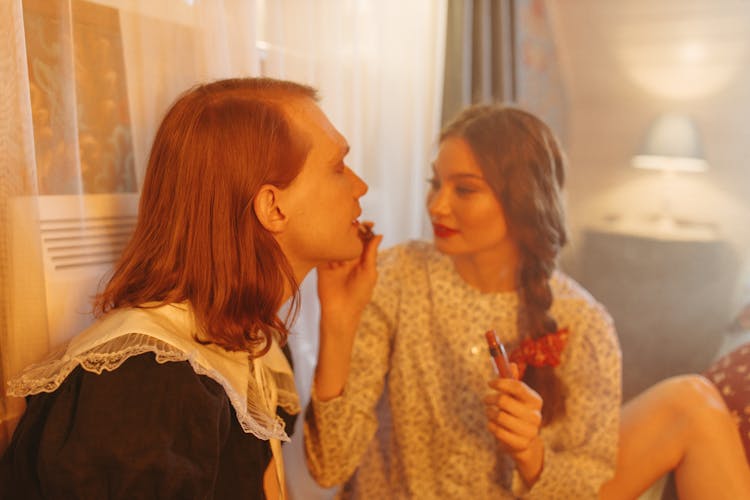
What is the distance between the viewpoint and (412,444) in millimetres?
1146

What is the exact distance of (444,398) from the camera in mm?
1147

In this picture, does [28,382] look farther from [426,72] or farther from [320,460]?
[426,72]

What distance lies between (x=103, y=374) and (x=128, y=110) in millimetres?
454

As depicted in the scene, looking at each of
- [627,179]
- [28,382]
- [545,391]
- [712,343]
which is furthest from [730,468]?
[627,179]

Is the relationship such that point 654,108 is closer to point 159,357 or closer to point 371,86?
point 371,86

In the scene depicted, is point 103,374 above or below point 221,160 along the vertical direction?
below

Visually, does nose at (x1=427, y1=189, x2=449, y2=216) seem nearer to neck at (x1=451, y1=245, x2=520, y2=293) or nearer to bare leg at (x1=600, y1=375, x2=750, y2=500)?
neck at (x1=451, y1=245, x2=520, y2=293)

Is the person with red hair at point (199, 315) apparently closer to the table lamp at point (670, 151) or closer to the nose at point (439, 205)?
the nose at point (439, 205)

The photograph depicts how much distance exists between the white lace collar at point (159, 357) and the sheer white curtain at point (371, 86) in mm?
455

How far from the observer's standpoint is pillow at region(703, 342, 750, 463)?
109 cm

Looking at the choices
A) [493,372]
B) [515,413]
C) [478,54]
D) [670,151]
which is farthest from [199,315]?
[670,151]

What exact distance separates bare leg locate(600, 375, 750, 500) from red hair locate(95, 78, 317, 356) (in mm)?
754

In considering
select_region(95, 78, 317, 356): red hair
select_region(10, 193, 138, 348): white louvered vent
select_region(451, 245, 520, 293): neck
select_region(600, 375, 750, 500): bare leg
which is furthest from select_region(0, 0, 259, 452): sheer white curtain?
select_region(600, 375, 750, 500): bare leg

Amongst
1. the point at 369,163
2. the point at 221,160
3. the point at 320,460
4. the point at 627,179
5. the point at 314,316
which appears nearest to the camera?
the point at 221,160
